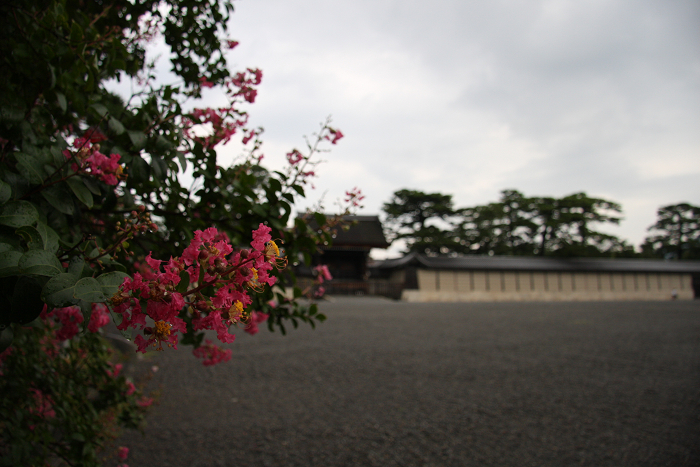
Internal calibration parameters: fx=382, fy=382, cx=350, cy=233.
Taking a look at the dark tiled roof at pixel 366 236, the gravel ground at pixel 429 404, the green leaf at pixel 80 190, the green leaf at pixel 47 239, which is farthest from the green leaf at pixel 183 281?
the dark tiled roof at pixel 366 236

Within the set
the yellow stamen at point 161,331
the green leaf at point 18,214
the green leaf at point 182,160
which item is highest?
the green leaf at point 182,160

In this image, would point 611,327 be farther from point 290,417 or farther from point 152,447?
point 152,447

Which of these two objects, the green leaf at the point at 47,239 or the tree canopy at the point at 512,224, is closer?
the green leaf at the point at 47,239

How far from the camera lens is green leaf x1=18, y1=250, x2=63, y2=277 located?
60cm

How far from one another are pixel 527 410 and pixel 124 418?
11.7ft

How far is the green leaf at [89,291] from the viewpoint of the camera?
585 mm

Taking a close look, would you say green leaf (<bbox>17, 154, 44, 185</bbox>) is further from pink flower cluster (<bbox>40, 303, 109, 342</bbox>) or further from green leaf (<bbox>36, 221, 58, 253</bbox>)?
pink flower cluster (<bbox>40, 303, 109, 342</bbox>)

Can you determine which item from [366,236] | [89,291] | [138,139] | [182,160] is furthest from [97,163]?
[366,236]

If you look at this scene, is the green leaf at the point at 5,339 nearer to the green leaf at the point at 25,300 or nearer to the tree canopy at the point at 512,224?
the green leaf at the point at 25,300

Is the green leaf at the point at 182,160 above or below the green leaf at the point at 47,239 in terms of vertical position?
above

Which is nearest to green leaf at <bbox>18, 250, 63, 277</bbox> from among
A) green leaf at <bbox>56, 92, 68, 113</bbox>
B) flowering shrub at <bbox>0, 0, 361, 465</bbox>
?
flowering shrub at <bbox>0, 0, 361, 465</bbox>

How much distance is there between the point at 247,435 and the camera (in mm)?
A: 3344

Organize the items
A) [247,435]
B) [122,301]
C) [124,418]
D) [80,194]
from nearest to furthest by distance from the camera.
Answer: [122,301] → [80,194] → [124,418] → [247,435]

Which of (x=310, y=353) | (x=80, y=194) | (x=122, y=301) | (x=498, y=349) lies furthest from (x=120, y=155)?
(x=498, y=349)
